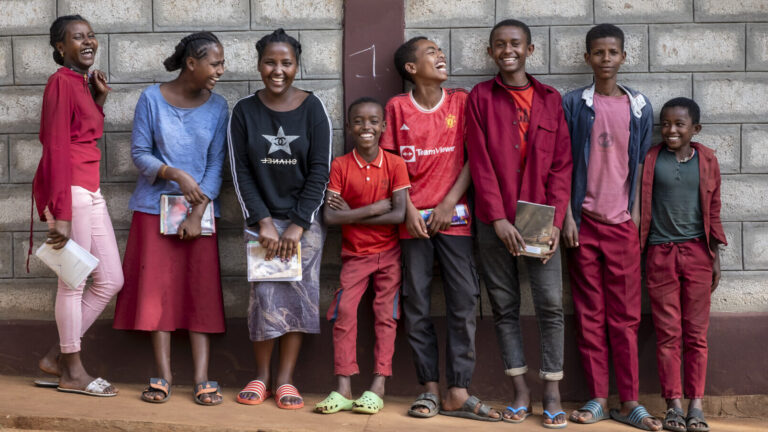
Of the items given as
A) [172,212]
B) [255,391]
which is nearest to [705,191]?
[255,391]

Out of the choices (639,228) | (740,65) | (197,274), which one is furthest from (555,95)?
(197,274)

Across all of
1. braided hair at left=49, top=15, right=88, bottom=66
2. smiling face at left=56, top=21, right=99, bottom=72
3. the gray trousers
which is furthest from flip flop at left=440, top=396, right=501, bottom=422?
braided hair at left=49, top=15, right=88, bottom=66

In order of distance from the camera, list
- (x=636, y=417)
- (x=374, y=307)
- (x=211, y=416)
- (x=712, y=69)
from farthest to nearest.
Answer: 1. (x=712, y=69)
2. (x=374, y=307)
3. (x=636, y=417)
4. (x=211, y=416)

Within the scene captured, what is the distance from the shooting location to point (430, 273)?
175 inches

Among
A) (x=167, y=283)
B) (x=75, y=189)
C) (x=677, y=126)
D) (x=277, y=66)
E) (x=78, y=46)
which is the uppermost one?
(x=78, y=46)

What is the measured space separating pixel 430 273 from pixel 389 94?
1092mm

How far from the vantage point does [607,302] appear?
445cm

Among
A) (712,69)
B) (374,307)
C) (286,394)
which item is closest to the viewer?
(286,394)

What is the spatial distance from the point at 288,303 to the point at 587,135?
1.90 meters

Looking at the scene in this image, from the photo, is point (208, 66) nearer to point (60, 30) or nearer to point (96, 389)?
point (60, 30)

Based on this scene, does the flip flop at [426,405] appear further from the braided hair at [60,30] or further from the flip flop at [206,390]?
the braided hair at [60,30]

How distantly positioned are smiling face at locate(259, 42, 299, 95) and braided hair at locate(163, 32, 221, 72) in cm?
35

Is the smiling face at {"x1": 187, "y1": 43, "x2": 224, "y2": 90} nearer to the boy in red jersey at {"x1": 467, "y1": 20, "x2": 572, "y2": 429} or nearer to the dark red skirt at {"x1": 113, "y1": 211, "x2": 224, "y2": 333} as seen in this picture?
the dark red skirt at {"x1": 113, "y1": 211, "x2": 224, "y2": 333}

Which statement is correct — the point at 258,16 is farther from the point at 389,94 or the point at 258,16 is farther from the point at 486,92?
the point at 486,92
